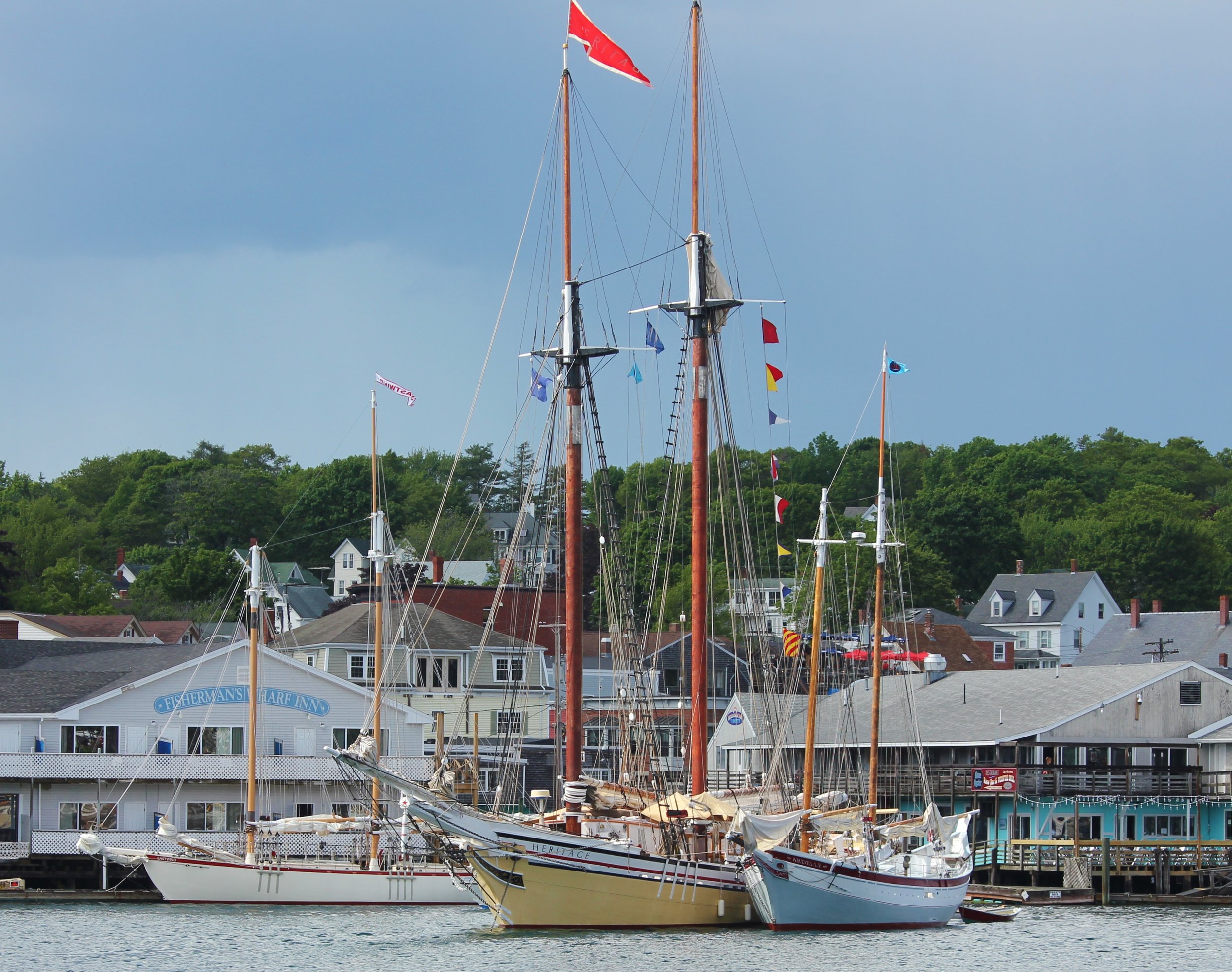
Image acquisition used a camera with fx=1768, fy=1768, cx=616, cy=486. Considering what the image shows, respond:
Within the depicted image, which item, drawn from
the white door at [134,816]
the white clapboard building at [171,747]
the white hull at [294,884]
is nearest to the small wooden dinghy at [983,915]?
the white hull at [294,884]

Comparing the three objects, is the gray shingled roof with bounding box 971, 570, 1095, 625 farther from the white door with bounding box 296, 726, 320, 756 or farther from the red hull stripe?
the red hull stripe

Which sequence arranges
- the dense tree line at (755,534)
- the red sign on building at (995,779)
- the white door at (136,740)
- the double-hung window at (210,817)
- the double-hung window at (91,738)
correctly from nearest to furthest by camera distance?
the double-hung window at (210,817) < the double-hung window at (91,738) < the white door at (136,740) < the red sign on building at (995,779) < the dense tree line at (755,534)

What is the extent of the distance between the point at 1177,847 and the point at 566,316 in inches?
1251

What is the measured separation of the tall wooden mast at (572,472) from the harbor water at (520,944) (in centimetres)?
615

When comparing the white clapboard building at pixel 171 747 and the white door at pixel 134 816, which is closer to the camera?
the white clapboard building at pixel 171 747

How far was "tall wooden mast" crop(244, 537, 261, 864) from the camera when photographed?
194 ft

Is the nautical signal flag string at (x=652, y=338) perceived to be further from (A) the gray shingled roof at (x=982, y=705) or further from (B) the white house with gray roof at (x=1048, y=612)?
(B) the white house with gray roof at (x=1048, y=612)

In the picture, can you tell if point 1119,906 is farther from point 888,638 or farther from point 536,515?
point 888,638

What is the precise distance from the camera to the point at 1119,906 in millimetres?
60875

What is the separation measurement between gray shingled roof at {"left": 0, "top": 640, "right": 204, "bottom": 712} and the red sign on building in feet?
105

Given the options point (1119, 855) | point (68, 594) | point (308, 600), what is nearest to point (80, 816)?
point (1119, 855)

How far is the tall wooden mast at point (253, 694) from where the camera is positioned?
59188mm

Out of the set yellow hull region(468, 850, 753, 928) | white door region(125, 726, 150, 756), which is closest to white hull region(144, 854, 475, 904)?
white door region(125, 726, 150, 756)

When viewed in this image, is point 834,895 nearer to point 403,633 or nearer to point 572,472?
point 572,472
